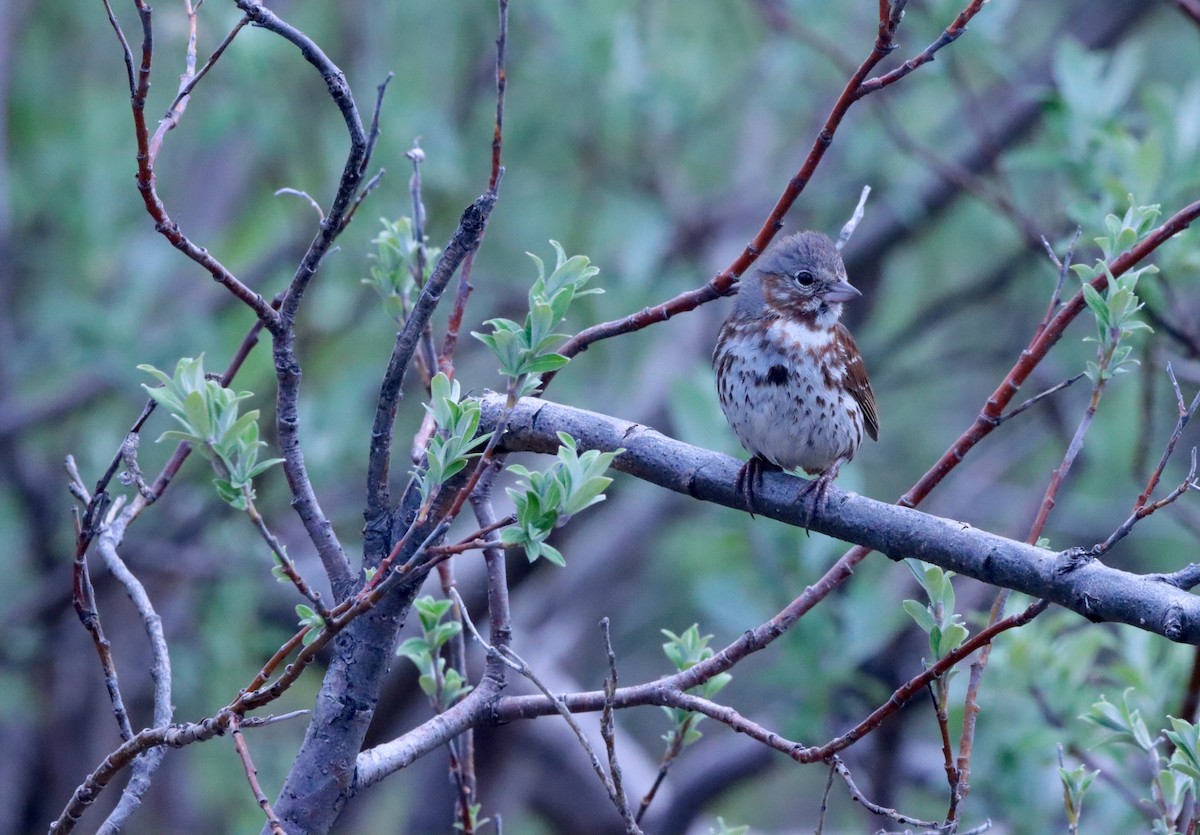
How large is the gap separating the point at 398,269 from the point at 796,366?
165cm

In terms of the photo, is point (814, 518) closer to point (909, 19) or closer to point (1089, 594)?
point (1089, 594)

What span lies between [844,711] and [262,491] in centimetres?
347

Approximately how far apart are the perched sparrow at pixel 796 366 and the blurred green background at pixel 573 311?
1311 mm

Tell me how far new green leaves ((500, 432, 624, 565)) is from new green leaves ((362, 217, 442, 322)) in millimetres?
828

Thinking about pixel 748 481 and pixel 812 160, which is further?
pixel 748 481

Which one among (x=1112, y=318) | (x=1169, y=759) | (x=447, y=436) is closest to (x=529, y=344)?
(x=447, y=436)

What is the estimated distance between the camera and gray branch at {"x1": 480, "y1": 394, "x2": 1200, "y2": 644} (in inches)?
81.7

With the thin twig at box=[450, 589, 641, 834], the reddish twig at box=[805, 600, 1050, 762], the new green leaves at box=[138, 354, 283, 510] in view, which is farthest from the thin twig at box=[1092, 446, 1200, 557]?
the new green leaves at box=[138, 354, 283, 510]

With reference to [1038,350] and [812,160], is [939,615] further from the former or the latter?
[812,160]

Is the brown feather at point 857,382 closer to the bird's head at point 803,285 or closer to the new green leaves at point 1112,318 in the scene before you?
the bird's head at point 803,285

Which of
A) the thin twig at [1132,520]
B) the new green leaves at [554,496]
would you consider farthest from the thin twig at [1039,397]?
the new green leaves at [554,496]

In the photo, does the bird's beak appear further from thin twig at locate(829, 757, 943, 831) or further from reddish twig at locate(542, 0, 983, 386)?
thin twig at locate(829, 757, 943, 831)

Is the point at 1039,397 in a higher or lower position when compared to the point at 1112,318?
lower

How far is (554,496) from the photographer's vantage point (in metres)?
2.16
